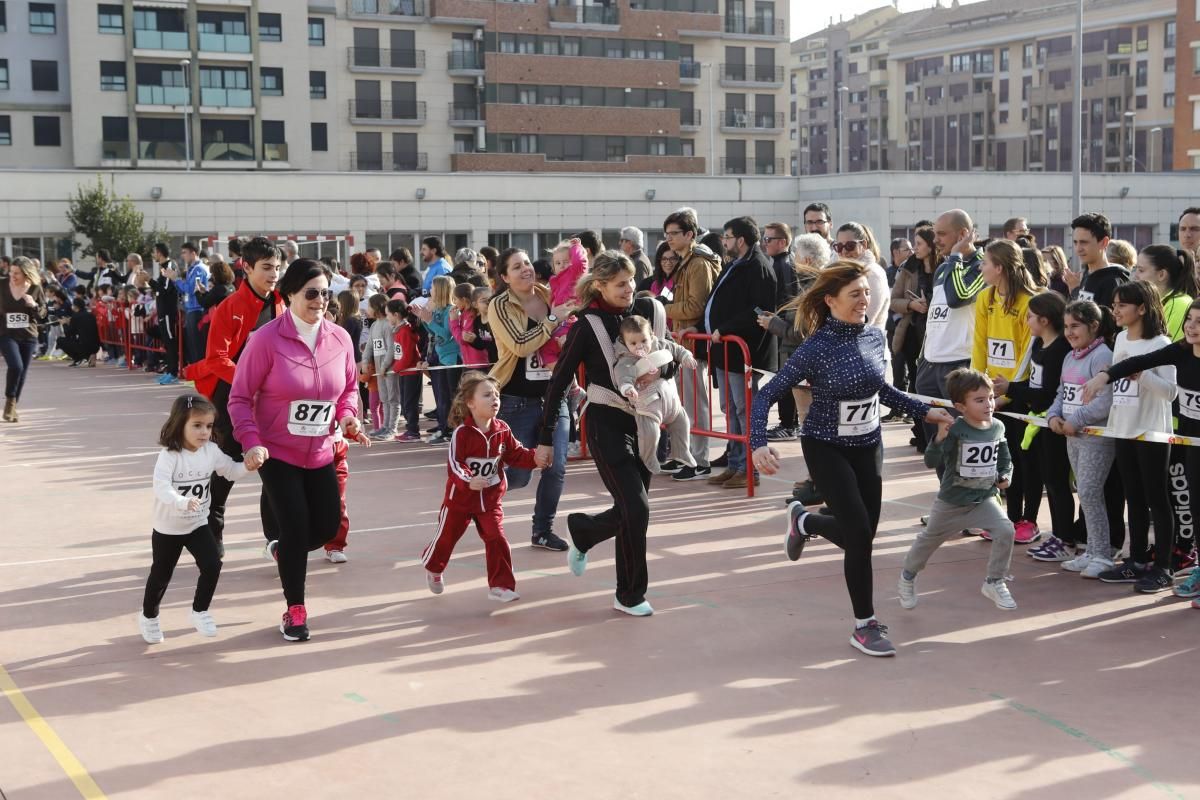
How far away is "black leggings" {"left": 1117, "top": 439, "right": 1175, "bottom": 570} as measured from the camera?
7.98m

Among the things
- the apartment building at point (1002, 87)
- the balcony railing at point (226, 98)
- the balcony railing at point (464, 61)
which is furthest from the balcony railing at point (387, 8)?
the apartment building at point (1002, 87)

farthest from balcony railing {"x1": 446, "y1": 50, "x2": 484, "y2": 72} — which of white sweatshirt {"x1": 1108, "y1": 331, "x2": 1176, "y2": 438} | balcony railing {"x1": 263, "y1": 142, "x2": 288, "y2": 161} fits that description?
white sweatshirt {"x1": 1108, "y1": 331, "x2": 1176, "y2": 438}

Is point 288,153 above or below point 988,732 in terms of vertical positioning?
above

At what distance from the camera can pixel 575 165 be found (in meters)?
76.4

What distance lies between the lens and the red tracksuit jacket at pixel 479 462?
7934mm

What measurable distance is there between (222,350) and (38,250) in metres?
44.9

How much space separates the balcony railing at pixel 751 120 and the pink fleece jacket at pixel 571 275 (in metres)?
73.3

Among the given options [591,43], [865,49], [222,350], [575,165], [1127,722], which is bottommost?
[1127,722]

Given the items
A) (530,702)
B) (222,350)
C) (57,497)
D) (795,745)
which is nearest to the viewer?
(795,745)

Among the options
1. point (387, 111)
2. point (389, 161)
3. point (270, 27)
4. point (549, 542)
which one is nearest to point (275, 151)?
point (270, 27)

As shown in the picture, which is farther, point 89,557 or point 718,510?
point 718,510

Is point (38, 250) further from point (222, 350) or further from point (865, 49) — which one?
point (865, 49)

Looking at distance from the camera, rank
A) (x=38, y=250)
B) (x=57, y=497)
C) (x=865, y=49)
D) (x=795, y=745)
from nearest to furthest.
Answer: (x=795, y=745)
(x=57, y=497)
(x=38, y=250)
(x=865, y=49)

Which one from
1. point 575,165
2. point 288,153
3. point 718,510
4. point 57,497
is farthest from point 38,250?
point 718,510
